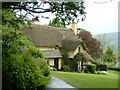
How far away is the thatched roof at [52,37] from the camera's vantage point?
449 cm

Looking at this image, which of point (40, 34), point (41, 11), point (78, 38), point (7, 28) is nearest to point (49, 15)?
point (41, 11)

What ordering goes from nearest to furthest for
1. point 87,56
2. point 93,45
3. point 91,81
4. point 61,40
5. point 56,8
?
point 56,8
point 91,81
point 61,40
point 93,45
point 87,56

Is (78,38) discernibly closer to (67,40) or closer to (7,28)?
(67,40)

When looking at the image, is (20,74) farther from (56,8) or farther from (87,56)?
(87,56)

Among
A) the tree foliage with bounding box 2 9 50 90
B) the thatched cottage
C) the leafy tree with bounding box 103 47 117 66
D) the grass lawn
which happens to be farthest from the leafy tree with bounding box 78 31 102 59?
the tree foliage with bounding box 2 9 50 90

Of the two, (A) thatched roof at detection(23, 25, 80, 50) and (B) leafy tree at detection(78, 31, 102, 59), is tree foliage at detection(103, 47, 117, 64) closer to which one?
(B) leafy tree at detection(78, 31, 102, 59)

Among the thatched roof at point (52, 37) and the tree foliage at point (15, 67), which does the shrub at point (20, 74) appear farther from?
the thatched roof at point (52, 37)

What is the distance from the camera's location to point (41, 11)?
2.39 m

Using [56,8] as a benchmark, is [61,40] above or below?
below

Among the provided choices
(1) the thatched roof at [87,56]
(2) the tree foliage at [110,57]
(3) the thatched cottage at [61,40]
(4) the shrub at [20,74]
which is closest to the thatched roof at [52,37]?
(3) the thatched cottage at [61,40]

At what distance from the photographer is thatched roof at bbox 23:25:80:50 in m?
4.49

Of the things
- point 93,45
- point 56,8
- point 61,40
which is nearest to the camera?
point 56,8

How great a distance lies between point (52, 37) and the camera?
6.27m

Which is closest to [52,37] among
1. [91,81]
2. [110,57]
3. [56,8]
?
[110,57]
